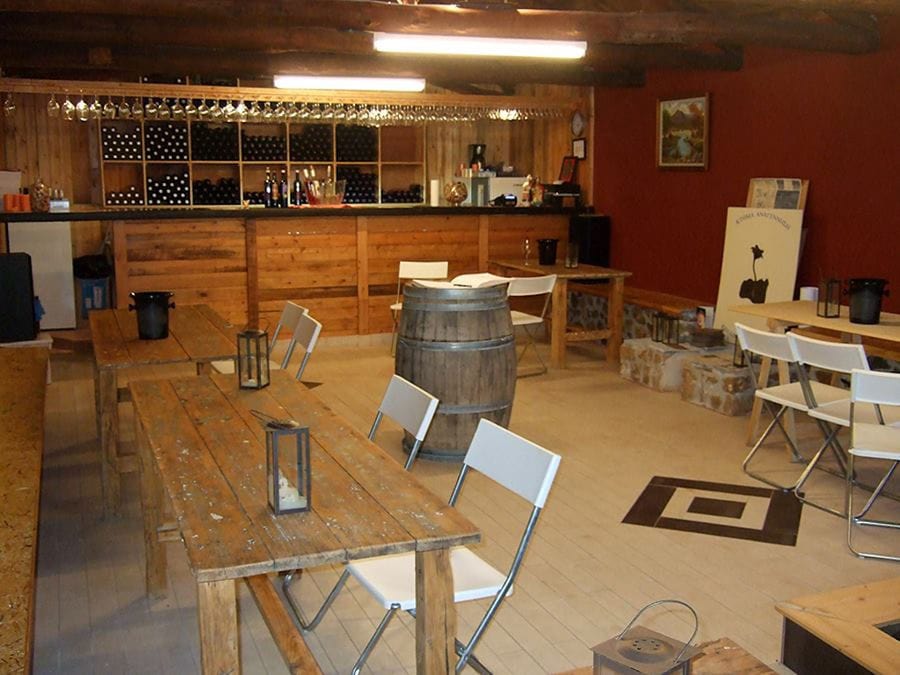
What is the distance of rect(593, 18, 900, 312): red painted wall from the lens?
6.43 m

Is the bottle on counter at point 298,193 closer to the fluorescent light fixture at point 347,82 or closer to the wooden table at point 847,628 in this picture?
the fluorescent light fixture at point 347,82

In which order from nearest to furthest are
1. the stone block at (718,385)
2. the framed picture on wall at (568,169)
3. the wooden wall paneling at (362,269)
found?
1. the stone block at (718,385)
2. the wooden wall paneling at (362,269)
3. the framed picture on wall at (568,169)

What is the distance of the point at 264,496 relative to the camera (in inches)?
103

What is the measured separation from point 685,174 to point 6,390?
226 inches

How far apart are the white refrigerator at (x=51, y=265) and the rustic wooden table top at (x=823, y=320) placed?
7120 millimetres

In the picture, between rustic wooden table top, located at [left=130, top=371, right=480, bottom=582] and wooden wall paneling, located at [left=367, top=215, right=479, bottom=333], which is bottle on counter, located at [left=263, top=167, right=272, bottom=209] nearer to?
wooden wall paneling, located at [left=367, top=215, right=479, bottom=333]

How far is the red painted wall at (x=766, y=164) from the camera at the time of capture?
643 centimetres

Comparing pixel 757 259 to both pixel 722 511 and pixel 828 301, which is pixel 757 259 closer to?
pixel 828 301

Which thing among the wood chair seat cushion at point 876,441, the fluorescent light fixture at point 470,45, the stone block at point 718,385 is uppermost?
the fluorescent light fixture at point 470,45

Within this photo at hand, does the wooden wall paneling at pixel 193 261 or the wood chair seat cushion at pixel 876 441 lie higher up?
the wooden wall paneling at pixel 193 261

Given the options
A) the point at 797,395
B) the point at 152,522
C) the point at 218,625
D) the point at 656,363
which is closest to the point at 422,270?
the point at 656,363

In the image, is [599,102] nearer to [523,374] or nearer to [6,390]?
[523,374]

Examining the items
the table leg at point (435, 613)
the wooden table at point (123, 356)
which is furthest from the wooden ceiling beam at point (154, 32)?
the table leg at point (435, 613)

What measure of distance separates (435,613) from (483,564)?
56 cm
